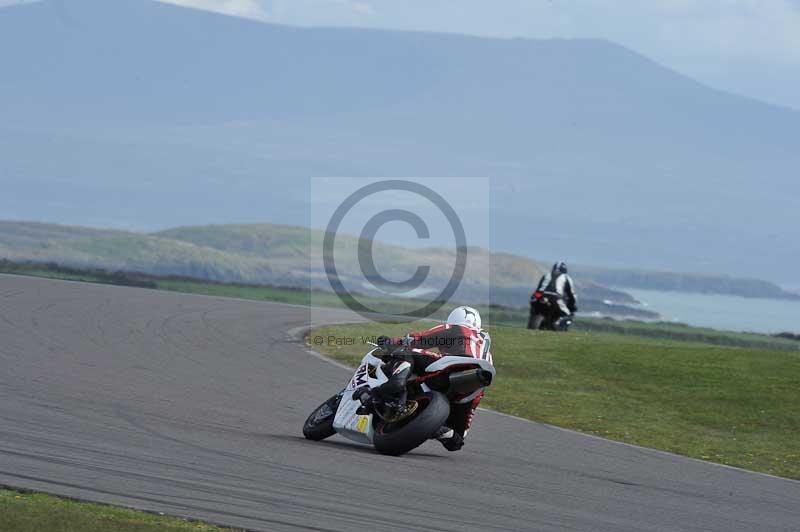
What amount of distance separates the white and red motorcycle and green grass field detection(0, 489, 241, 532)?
3.88 m

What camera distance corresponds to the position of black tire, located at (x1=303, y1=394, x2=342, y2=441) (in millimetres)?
13023

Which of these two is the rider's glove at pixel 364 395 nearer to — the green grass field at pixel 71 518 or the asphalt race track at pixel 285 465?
the asphalt race track at pixel 285 465

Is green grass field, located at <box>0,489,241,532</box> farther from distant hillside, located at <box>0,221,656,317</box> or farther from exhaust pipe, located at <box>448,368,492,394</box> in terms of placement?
distant hillside, located at <box>0,221,656,317</box>

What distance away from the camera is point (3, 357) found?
58.2 feet

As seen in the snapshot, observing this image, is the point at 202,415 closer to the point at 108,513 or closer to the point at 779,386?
the point at 108,513

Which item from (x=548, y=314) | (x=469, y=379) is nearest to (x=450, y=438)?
(x=469, y=379)

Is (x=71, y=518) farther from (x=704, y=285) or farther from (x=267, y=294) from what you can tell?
(x=704, y=285)

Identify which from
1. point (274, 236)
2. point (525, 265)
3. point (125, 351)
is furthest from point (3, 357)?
point (525, 265)

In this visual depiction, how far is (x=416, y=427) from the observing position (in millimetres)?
12133

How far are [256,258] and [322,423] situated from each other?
383ft

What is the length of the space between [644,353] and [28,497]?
17.7 m

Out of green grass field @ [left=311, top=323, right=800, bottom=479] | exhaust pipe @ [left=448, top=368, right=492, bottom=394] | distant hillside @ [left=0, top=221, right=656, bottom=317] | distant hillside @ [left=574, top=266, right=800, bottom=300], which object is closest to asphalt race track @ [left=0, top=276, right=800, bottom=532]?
exhaust pipe @ [left=448, top=368, right=492, bottom=394]

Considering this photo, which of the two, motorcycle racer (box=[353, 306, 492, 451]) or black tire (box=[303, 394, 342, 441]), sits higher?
motorcycle racer (box=[353, 306, 492, 451])

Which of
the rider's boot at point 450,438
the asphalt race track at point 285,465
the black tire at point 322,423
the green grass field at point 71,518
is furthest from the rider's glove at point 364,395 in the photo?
the green grass field at point 71,518
